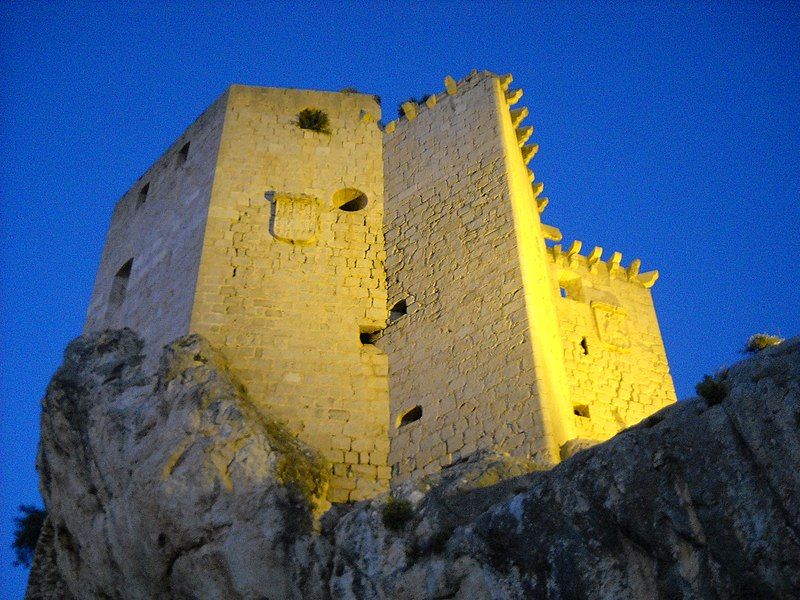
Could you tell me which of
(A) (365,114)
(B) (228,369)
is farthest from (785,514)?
(A) (365,114)

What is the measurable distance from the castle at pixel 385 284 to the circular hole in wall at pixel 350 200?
34 millimetres

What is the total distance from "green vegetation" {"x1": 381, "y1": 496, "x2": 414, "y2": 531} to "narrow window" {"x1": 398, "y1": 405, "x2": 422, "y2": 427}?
3106 mm

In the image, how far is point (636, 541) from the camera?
742 centimetres

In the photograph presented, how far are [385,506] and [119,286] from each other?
843cm

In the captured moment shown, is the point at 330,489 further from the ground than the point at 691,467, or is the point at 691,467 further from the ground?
the point at 330,489

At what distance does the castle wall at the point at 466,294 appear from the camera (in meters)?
11.7

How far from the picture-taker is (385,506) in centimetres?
951

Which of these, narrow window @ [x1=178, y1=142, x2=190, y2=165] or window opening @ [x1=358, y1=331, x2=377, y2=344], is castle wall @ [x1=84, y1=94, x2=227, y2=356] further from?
window opening @ [x1=358, y1=331, x2=377, y2=344]

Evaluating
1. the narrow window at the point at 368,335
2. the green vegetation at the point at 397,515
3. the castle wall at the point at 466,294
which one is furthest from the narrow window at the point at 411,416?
the green vegetation at the point at 397,515

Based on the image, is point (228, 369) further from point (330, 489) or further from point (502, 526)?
point (502, 526)

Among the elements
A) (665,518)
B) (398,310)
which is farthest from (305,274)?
(665,518)

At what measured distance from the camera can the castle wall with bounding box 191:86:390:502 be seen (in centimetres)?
1255

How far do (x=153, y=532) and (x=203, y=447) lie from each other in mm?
1080

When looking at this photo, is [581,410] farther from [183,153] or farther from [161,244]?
[183,153]
